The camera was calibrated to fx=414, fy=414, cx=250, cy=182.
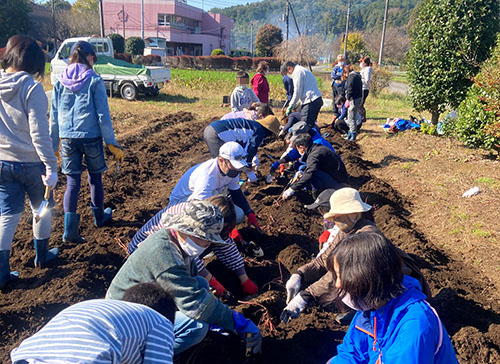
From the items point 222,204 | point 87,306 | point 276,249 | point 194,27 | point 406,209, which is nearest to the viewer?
point 87,306

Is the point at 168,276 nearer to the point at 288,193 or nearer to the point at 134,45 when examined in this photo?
A: the point at 288,193

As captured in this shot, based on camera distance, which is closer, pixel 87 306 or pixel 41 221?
pixel 87 306

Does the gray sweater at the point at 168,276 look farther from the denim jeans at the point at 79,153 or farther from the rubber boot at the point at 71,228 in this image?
the denim jeans at the point at 79,153

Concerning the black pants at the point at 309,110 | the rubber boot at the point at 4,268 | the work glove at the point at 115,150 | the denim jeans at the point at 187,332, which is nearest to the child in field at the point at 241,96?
the black pants at the point at 309,110

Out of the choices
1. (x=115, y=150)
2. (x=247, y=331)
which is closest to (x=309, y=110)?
(x=115, y=150)

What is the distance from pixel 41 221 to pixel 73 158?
80 centimetres

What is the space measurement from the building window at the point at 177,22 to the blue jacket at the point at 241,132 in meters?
52.6

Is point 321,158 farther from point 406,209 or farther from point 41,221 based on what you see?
point 41,221

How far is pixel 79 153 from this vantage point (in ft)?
13.4

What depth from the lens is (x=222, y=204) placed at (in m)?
2.66

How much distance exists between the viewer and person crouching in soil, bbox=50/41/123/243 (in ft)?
13.0

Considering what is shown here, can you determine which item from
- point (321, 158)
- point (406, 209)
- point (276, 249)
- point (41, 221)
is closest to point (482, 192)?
point (406, 209)

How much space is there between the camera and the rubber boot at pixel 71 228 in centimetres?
405

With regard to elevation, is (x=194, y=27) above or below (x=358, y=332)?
above
